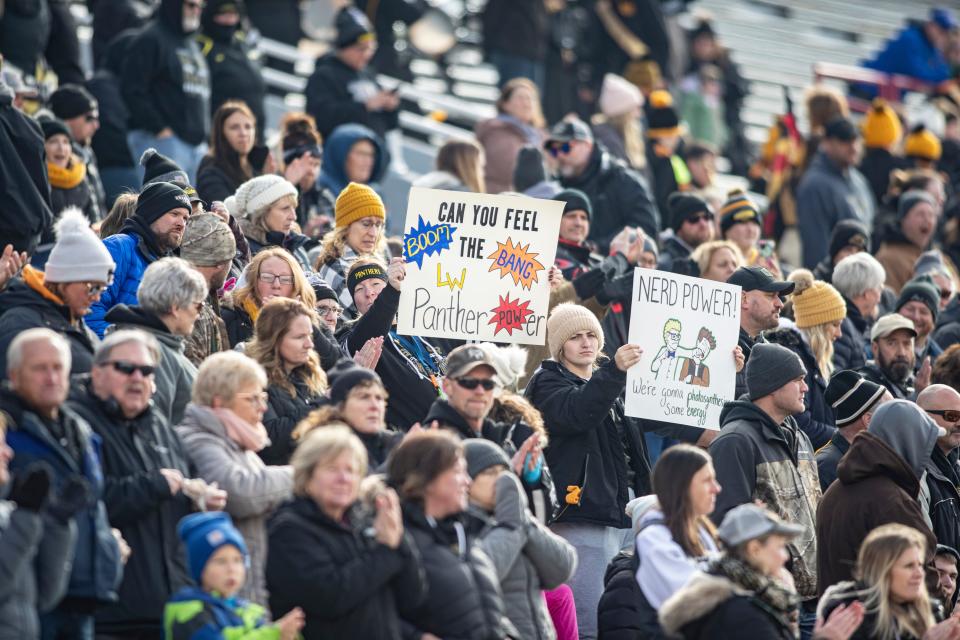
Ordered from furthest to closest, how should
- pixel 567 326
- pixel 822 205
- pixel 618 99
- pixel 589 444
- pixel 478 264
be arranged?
pixel 618 99 < pixel 822 205 < pixel 478 264 < pixel 567 326 < pixel 589 444

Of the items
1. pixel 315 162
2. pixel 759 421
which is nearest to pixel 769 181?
pixel 315 162

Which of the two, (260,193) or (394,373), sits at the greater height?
(260,193)

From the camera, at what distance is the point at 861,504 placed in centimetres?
906

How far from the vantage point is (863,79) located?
24.8 m

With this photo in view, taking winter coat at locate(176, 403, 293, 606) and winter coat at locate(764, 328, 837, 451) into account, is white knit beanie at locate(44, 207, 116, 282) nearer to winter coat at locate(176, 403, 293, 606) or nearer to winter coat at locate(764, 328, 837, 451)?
winter coat at locate(176, 403, 293, 606)

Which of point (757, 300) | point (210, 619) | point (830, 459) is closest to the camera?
point (210, 619)

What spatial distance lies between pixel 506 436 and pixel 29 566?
2.80 metres

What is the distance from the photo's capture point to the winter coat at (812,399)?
36.3 feet

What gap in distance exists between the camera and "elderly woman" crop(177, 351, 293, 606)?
776cm

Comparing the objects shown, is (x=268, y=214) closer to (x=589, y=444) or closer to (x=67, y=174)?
(x=67, y=174)

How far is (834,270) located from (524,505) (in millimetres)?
5600

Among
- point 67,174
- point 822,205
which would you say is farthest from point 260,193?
point 822,205

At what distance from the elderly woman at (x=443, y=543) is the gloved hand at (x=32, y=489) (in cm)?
155

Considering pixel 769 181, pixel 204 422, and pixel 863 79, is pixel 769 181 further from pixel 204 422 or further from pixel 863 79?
pixel 204 422
